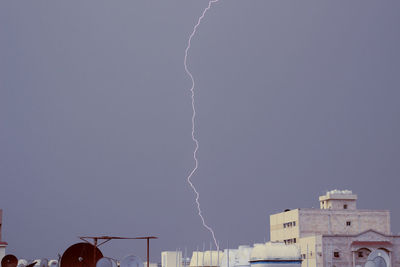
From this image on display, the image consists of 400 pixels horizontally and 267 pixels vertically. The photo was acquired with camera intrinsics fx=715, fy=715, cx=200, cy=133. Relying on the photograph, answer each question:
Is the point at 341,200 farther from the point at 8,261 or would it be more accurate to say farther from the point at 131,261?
the point at 131,261

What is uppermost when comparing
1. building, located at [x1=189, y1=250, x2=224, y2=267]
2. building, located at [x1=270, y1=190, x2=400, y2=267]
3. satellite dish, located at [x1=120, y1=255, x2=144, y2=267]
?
building, located at [x1=270, y1=190, x2=400, y2=267]

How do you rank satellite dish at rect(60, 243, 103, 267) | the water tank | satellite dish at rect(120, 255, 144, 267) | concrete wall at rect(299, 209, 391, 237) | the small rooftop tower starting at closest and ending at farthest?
1. the water tank
2. satellite dish at rect(120, 255, 144, 267)
3. satellite dish at rect(60, 243, 103, 267)
4. concrete wall at rect(299, 209, 391, 237)
5. the small rooftop tower

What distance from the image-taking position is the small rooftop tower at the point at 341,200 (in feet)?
379

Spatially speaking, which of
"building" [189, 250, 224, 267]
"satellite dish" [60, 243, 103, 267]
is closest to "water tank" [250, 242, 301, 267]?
"satellite dish" [60, 243, 103, 267]

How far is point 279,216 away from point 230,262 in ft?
180

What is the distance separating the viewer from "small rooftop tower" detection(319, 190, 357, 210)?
115438 mm

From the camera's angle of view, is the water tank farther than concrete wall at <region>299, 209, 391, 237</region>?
No

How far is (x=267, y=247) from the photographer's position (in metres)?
45.8

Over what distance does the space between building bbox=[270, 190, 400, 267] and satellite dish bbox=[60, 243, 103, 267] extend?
45119 mm

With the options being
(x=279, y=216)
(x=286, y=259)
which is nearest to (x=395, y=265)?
(x=279, y=216)

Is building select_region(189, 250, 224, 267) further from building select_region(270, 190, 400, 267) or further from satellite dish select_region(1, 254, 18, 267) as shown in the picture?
satellite dish select_region(1, 254, 18, 267)

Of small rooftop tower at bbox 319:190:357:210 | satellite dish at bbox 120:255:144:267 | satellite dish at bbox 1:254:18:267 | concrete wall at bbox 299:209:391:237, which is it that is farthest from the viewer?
small rooftop tower at bbox 319:190:357:210

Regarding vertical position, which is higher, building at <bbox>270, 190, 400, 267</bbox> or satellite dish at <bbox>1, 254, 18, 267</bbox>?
building at <bbox>270, 190, 400, 267</bbox>

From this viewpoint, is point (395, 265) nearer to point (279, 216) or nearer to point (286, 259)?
point (279, 216)
